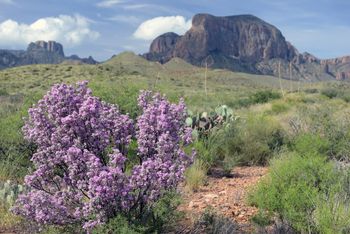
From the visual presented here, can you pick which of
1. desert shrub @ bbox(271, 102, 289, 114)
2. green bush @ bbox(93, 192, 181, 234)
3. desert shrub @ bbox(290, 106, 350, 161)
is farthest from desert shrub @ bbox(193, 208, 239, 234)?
desert shrub @ bbox(271, 102, 289, 114)

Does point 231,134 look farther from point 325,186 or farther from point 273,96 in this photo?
point 273,96

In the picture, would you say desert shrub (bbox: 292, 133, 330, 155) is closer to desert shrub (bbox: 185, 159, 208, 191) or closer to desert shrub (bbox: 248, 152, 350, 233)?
desert shrub (bbox: 185, 159, 208, 191)

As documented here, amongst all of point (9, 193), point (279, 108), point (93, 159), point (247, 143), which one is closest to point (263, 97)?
point (279, 108)

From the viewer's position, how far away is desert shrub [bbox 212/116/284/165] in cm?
1187

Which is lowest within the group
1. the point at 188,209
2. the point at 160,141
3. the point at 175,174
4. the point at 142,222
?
the point at 188,209

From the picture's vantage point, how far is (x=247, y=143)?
12148 millimetres

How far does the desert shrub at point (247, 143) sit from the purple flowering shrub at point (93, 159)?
6230 mm

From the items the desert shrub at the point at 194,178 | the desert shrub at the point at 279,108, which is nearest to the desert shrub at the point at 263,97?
the desert shrub at the point at 279,108

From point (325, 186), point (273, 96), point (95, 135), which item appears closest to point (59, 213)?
point (95, 135)

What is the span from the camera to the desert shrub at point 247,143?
467 inches

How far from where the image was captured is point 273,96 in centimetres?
3322

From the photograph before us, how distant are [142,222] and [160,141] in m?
0.94

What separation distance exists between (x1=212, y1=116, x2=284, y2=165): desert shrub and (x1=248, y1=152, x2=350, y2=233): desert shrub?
4.06 metres

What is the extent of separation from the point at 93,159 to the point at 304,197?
2.98 m
